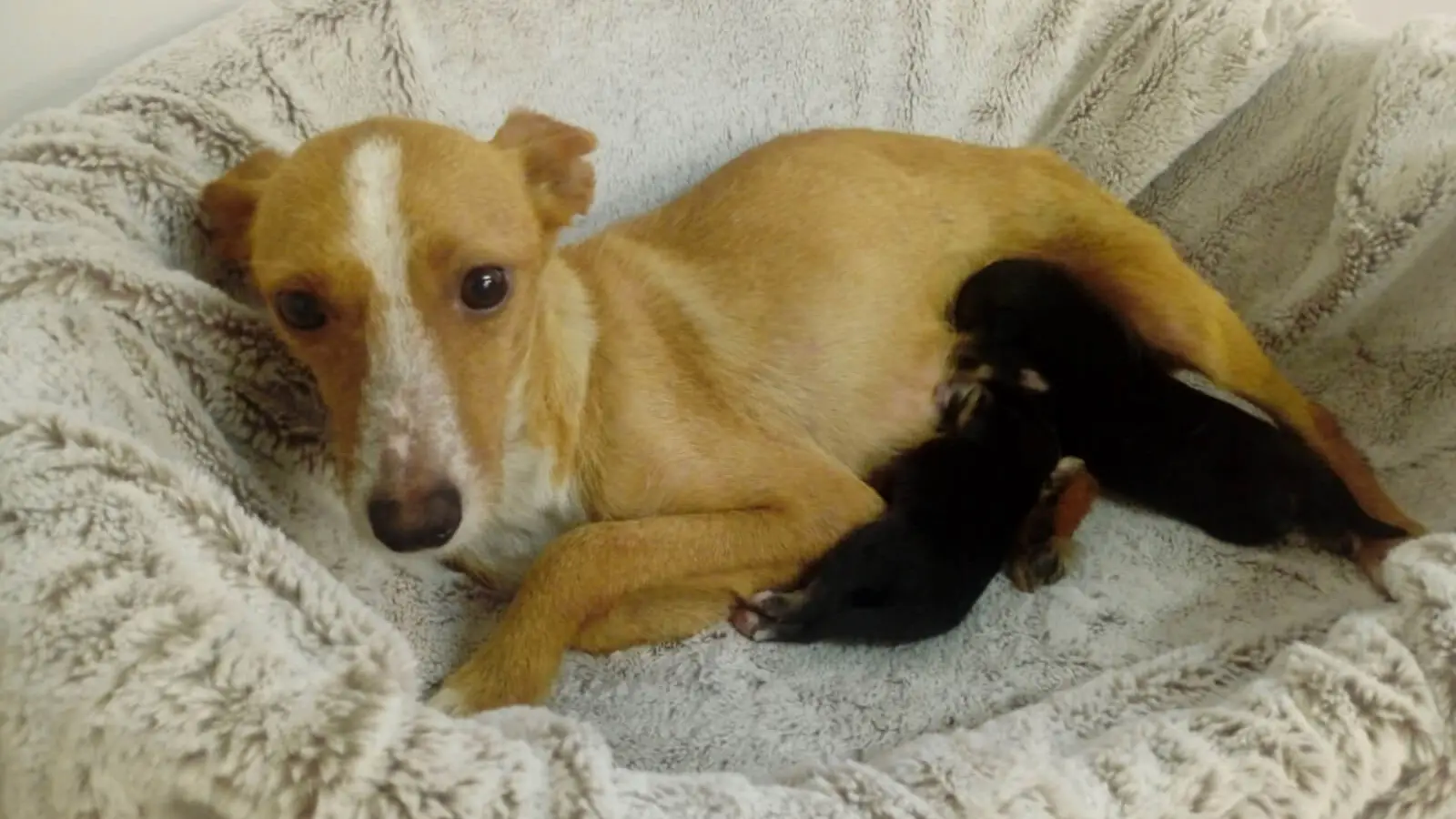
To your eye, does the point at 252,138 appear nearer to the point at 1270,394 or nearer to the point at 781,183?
the point at 781,183

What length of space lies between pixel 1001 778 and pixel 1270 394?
1.21 m

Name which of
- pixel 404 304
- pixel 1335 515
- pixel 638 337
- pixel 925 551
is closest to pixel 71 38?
pixel 404 304

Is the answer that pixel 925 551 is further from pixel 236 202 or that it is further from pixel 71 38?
pixel 71 38

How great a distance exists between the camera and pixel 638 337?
204cm

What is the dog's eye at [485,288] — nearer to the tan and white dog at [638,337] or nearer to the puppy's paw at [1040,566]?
the tan and white dog at [638,337]

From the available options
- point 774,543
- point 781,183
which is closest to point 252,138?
point 781,183

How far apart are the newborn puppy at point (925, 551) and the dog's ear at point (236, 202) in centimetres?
102

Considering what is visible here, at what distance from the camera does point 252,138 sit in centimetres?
193

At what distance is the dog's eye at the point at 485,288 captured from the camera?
1598 millimetres

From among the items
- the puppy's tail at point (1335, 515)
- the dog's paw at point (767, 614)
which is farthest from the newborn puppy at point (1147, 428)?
the dog's paw at point (767, 614)

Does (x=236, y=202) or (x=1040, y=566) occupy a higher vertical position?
(x=236, y=202)

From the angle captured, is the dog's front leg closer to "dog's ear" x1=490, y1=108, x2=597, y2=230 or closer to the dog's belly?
the dog's belly

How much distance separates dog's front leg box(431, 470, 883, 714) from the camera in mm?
1732

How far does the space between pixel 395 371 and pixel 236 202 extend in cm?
48
